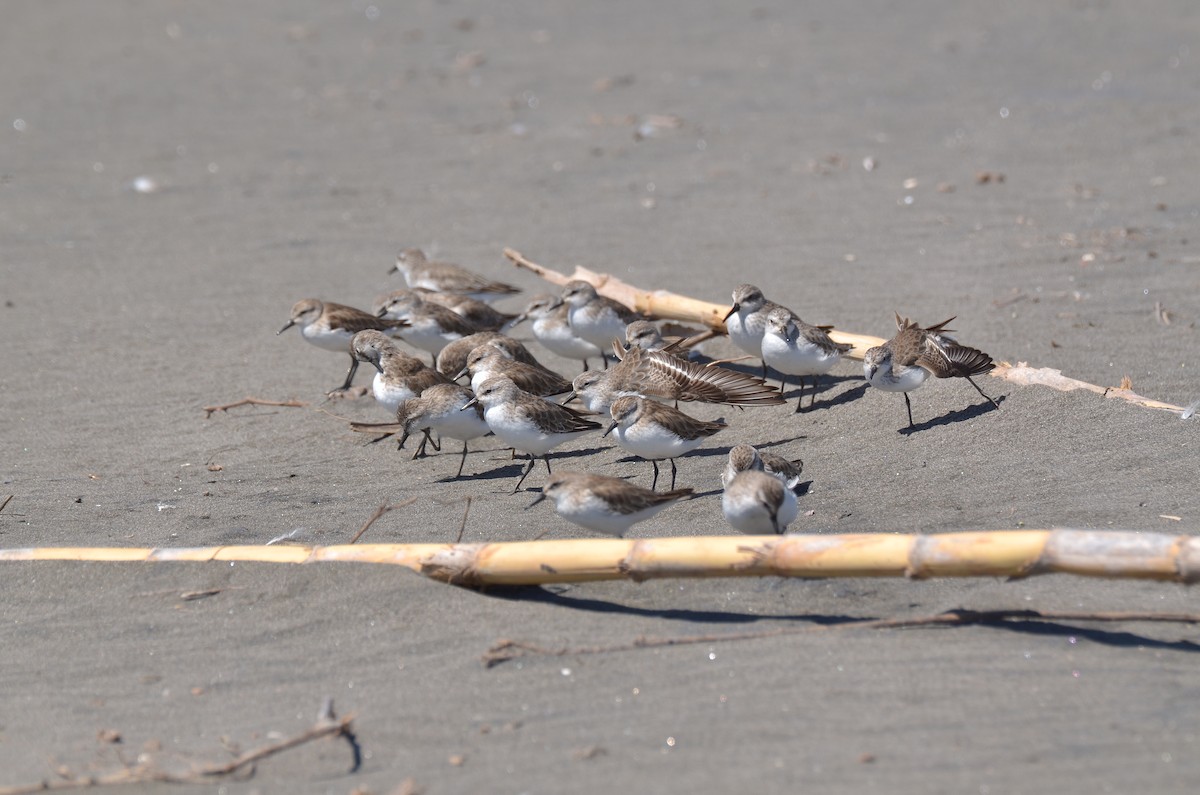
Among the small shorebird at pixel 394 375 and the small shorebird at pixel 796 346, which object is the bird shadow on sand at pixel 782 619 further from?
the small shorebird at pixel 796 346

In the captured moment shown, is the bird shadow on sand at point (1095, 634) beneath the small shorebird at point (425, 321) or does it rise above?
beneath

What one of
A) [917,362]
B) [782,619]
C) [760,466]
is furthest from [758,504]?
[917,362]

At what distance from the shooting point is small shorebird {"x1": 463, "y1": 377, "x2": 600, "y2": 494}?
7938 mm

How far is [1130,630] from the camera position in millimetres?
5527

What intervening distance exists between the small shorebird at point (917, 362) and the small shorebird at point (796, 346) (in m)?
0.51

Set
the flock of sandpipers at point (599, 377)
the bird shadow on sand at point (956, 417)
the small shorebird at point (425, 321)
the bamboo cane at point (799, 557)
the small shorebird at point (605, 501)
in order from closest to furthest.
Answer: the bamboo cane at point (799, 557), the small shorebird at point (605, 501), the flock of sandpipers at point (599, 377), the bird shadow on sand at point (956, 417), the small shorebird at point (425, 321)

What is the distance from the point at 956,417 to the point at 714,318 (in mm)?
2191

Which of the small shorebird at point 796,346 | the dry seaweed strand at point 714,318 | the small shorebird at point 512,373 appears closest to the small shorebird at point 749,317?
the small shorebird at point 796,346

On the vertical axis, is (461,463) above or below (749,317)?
below

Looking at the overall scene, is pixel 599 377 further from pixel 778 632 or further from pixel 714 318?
pixel 778 632

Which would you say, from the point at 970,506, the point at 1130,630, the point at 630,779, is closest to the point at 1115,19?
the point at 970,506

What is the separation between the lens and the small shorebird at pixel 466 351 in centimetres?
959

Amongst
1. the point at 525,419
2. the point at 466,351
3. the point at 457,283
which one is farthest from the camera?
the point at 457,283

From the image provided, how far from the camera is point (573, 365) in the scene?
11.0 metres
